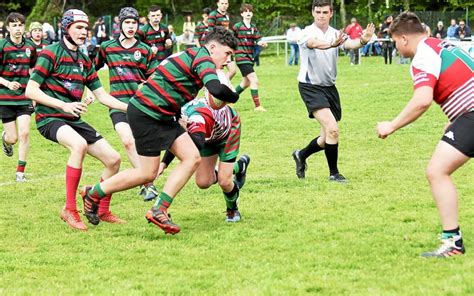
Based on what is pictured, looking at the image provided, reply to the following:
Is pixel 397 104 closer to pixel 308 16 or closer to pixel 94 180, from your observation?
pixel 94 180

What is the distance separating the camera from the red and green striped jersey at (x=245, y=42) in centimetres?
1883

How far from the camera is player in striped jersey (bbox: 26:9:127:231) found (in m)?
8.66

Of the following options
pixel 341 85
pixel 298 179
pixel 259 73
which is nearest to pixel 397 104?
pixel 341 85

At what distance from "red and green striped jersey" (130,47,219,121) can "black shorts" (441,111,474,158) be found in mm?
2115

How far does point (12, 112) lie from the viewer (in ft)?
40.9

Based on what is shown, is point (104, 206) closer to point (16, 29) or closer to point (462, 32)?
point (16, 29)

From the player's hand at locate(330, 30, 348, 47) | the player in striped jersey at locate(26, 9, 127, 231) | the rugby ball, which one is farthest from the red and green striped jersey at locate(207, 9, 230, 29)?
the rugby ball

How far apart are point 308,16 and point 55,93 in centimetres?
4432

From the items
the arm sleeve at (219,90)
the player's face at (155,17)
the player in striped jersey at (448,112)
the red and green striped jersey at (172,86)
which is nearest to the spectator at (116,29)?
the player's face at (155,17)

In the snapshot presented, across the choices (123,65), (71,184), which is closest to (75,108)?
(71,184)

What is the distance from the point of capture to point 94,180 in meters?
12.0

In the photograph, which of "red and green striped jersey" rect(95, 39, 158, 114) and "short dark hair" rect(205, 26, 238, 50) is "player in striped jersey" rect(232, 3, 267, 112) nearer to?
"red and green striped jersey" rect(95, 39, 158, 114)

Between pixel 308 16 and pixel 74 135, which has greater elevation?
pixel 74 135

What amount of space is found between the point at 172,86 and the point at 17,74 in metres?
5.08
